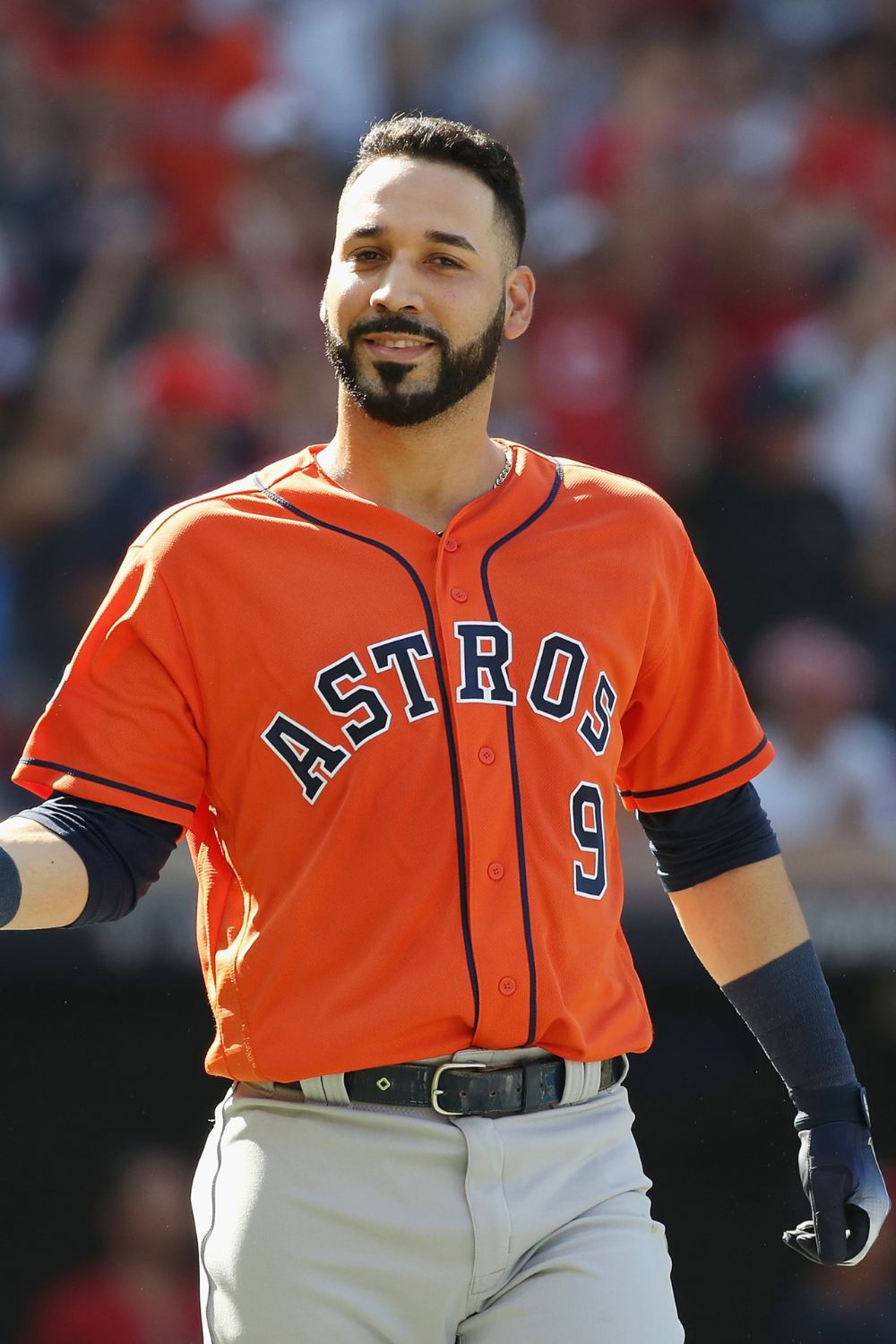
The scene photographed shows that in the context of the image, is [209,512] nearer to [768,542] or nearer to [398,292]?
[398,292]

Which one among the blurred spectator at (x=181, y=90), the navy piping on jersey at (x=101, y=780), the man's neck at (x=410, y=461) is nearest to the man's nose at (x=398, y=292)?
the man's neck at (x=410, y=461)

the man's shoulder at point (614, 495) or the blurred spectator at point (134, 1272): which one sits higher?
the man's shoulder at point (614, 495)

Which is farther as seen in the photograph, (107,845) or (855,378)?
(855,378)

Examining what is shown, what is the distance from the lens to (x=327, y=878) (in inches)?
81.8

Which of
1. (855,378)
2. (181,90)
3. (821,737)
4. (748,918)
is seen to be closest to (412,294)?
(748,918)

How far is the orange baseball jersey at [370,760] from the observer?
2057 millimetres

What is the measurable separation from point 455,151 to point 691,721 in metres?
0.83

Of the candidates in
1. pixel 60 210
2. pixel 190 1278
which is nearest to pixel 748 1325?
pixel 190 1278

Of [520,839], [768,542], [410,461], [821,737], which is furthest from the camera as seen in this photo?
[768,542]

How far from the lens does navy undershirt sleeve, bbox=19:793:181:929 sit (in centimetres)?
209

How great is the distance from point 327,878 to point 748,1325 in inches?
106

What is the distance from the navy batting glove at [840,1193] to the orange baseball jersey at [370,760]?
35 centimetres

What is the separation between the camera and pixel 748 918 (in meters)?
2.46

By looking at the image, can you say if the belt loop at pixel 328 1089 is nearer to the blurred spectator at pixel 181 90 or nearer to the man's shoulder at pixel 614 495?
the man's shoulder at pixel 614 495
